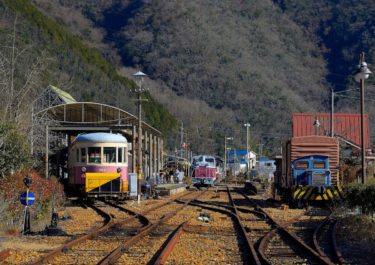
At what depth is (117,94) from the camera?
314ft

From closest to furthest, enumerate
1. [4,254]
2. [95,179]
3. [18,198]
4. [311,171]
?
[4,254]
[18,198]
[311,171]
[95,179]

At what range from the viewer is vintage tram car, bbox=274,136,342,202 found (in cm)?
2886

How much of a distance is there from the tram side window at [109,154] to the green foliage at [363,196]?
45.3 feet

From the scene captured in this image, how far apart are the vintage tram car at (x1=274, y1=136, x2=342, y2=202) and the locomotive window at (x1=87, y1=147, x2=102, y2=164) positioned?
831 cm

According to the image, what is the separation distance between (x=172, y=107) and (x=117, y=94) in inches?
955

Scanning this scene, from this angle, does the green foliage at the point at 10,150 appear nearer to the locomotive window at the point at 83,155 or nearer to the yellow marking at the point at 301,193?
the locomotive window at the point at 83,155

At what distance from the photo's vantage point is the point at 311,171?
98.6 feet

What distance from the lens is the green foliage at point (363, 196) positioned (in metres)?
17.4

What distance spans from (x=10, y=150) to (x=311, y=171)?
14.2 metres

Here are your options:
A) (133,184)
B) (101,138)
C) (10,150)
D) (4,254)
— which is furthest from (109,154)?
(4,254)

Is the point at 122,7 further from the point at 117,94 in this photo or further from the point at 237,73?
the point at 117,94

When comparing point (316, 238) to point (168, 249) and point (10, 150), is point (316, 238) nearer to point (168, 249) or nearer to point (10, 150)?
point (168, 249)

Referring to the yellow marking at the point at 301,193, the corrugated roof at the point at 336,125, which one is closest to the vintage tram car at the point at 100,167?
the yellow marking at the point at 301,193

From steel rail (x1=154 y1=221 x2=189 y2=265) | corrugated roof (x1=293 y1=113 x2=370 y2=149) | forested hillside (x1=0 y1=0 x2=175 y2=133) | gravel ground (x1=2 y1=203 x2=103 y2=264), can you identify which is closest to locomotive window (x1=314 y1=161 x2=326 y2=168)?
gravel ground (x1=2 y1=203 x2=103 y2=264)
